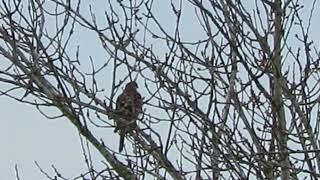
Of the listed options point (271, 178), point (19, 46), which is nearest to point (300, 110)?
point (271, 178)

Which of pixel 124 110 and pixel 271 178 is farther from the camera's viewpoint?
pixel 124 110

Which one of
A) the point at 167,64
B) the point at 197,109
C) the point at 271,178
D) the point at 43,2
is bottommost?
the point at 271,178

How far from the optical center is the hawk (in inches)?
217

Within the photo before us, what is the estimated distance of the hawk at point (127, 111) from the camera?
5520mm

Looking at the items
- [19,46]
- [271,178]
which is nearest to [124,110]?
[19,46]

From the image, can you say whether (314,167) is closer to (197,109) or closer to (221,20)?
(197,109)

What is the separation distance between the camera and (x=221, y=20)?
5750mm

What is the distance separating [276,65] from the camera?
18.1 ft

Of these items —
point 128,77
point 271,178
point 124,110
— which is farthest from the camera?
point 124,110

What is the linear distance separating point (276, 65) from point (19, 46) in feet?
5.35

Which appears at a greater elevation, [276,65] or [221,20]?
[221,20]

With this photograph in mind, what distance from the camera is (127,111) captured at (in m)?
5.87

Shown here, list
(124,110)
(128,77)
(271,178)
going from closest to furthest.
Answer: (271,178) < (128,77) < (124,110)

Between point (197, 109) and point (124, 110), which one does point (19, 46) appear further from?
point (197, 109)
